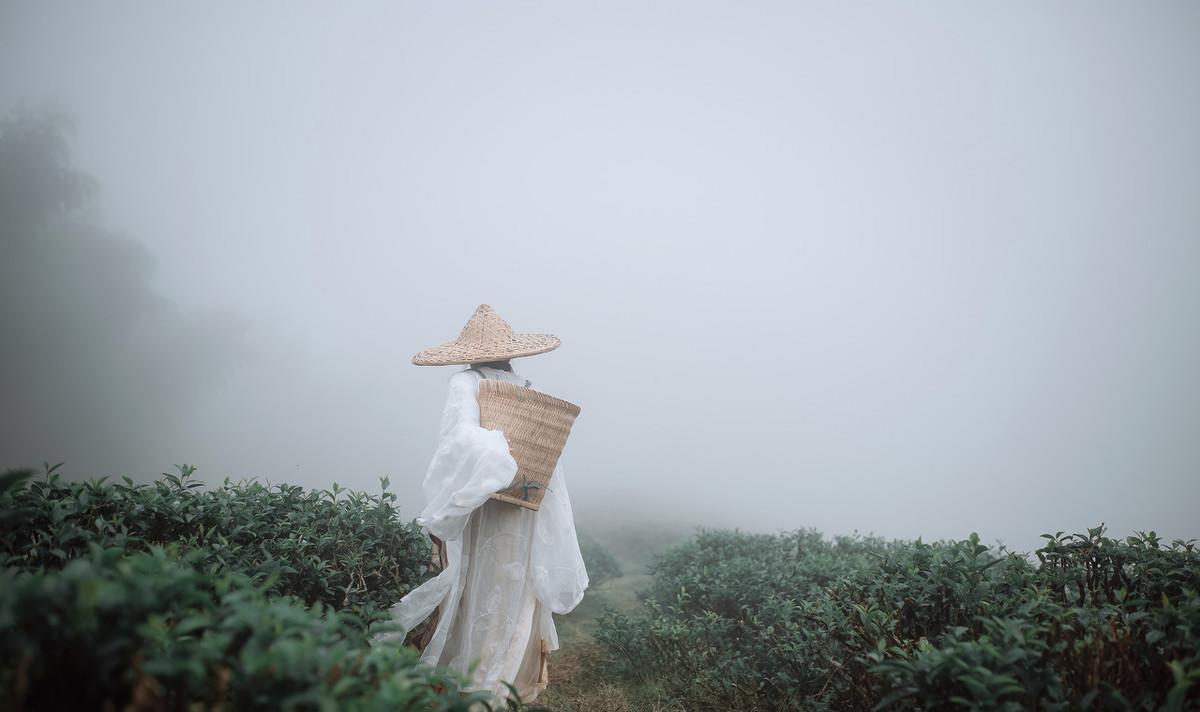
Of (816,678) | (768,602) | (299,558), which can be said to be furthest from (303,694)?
(768,602)

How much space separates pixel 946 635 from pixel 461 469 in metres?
2.38

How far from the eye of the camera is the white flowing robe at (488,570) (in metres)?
3.40

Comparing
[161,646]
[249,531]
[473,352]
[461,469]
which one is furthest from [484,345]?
[161,646]

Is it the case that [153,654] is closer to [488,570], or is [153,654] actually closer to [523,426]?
[523,426]

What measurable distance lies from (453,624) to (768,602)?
2.35 meters

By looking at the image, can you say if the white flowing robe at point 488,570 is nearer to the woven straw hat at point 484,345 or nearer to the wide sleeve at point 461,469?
the wide sleeve at point 461,469

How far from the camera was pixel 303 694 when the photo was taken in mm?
1263

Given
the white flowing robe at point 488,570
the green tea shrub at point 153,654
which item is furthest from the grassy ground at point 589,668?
the green tea shrub at point 153,654

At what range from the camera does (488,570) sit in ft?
12.2

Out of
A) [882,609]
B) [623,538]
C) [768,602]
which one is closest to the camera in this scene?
[882,609]

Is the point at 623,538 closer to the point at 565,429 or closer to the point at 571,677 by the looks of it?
the point at 571,677

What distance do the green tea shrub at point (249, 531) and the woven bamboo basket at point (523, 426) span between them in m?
0.85

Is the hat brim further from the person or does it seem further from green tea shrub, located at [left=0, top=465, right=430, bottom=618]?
green tea shrub, located at [left=0, top=465, right=430, bottom=618]

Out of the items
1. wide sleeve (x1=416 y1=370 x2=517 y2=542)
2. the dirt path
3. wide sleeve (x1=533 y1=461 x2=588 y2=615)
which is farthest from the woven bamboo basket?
the dirt path
